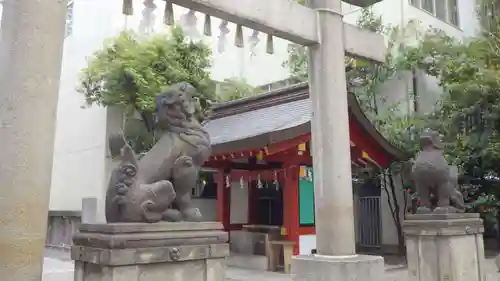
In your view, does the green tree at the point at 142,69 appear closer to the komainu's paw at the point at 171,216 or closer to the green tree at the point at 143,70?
the green tree at the point at 143,70

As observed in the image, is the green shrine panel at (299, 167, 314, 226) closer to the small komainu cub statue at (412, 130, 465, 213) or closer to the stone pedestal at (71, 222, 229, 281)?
the small komainu cub statue at (412, 130, 465, 213)

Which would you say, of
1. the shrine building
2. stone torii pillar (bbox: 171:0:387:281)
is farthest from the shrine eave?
stone torii pillar (bbox: 171:0:387:281)

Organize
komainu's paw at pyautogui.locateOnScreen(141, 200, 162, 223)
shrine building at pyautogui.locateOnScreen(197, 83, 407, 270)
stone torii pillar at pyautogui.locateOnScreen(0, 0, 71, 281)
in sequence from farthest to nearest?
shrine building at pyautogui.locateOnScreen(197, 83, 407, 270), komainu's paw at pyautogui.locateOnScreen(141, 200, 162, 223), stone torii pillar at pyautogui.locateOnScreen(0, 0, 71, 281)

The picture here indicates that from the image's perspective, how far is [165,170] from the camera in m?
4.03

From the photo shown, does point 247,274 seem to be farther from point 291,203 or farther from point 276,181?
point 276,181

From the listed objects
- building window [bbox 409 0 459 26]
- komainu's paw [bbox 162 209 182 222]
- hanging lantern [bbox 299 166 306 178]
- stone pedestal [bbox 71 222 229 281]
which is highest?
building window [bbox 409 0 459 26]

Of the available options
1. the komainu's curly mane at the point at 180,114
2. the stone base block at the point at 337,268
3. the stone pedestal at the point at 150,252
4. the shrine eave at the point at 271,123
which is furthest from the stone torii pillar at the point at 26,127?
the shrine eave at the point at 271,123

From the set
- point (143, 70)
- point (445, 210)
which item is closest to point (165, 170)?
point (445, 210)

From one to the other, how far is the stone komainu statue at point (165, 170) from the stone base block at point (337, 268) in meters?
2.17

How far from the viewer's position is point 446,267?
6.19 meters

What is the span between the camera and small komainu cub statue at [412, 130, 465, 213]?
6391 millimetres

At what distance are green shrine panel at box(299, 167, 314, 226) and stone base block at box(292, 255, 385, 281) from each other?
4.98 m

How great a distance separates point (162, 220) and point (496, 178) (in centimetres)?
1087

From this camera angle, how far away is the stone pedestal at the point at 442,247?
620 centimetres
